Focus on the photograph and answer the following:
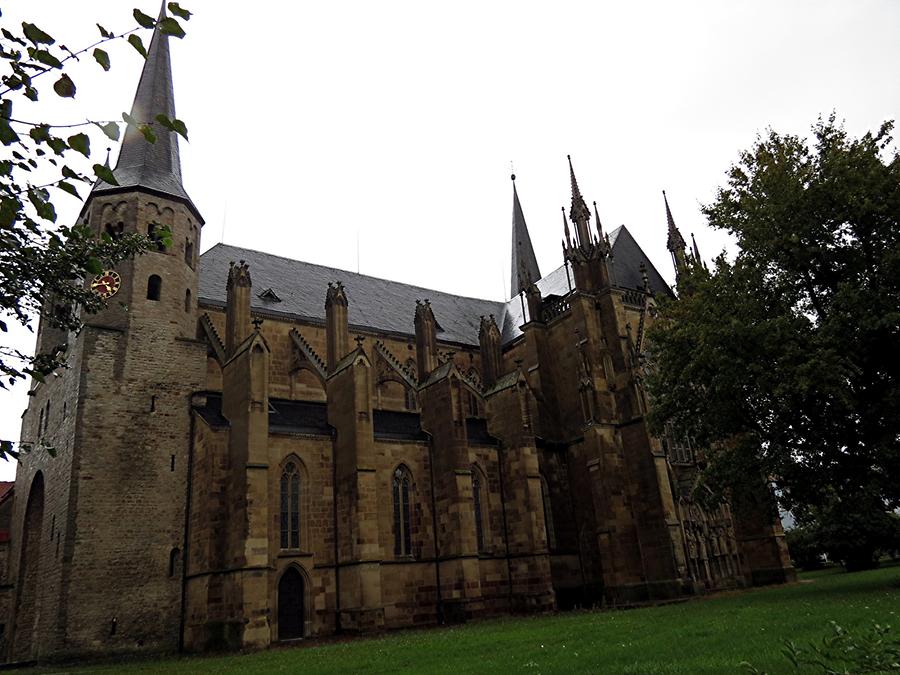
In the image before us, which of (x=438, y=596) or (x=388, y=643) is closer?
(x=388, y=643)

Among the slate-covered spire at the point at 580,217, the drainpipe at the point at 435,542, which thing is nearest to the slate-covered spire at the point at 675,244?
the slate-covered spire at the point at 580,217

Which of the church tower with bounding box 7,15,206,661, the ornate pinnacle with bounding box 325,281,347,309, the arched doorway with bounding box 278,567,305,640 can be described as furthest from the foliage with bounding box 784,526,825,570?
the church tower with bounding box 7,15,206,661

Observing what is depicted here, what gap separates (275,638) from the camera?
71.1ft

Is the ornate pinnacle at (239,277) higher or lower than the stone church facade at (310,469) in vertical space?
higher

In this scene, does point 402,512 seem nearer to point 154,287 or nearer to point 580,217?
A: point 154,287

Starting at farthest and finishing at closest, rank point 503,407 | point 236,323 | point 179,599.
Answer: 1. point 503,407
2. point 236,323
3. point 179,599

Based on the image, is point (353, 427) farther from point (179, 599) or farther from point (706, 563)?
point (706, 563)

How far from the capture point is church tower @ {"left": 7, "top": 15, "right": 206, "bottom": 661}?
21.1m

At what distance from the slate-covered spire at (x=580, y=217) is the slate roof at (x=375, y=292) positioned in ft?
8.63

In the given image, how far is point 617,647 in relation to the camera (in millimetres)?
11523

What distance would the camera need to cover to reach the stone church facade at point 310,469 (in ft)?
71.5

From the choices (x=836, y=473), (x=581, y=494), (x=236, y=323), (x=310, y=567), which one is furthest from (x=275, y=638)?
(x=836, y=473)

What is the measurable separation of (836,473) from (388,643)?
12843 mm

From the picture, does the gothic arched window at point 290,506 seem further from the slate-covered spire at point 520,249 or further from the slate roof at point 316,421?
the slate-covered spire at point 520,249
